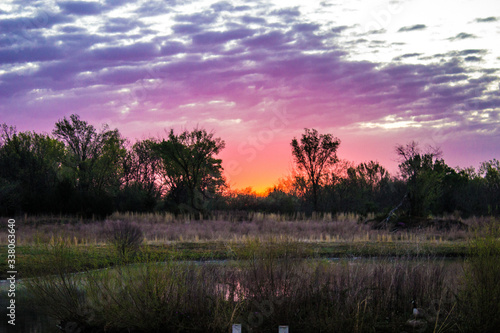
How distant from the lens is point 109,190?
50156mm

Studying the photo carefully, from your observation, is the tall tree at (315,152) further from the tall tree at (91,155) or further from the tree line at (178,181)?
the tall tree at (91,155)

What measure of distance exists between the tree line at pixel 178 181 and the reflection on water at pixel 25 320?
79.9ft

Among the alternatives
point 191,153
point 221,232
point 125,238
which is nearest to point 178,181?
point 191,153

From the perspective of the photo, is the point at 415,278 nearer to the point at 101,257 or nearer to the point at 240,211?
the point at 101,257

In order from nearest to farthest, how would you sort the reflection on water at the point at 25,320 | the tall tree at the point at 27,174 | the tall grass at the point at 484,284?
the tall grass at the point at 484,284 → the reflection on water at the point at 25,320 → the tall tree at the point at 27,174

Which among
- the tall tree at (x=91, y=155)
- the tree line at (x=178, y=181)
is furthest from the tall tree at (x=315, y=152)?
the tall tree at (x=91, y=155)

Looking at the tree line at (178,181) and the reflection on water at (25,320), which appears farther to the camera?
the tree line at (178,181)

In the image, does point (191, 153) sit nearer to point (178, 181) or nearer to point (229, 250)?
point (178, 181)

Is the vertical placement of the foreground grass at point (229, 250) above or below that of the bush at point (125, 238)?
below

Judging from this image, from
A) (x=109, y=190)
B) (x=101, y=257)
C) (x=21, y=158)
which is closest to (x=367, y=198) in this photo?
(x=109, y=190)

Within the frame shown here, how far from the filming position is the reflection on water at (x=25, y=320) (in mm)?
9305

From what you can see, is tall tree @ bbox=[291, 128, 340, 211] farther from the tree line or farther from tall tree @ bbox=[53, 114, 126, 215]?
tall tree @ bbox=[53, 114, 126, 215]

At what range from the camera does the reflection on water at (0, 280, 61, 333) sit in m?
9.30

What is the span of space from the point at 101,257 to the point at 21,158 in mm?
30195
